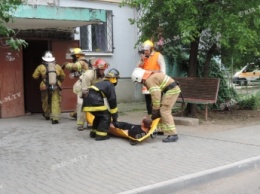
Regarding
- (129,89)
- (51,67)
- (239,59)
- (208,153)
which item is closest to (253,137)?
(208,153)

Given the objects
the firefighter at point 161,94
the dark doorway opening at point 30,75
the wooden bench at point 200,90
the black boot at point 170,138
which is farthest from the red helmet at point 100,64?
the dark doorway opening at point 30,75

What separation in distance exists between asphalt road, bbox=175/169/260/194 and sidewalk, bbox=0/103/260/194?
10cm

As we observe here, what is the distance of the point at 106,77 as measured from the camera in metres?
8.05

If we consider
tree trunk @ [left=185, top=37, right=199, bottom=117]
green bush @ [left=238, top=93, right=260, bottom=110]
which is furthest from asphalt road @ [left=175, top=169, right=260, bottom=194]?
green bush @ [left=238, top=93, right=260, bottom=110]

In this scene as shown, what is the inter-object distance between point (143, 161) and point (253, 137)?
3.04 meters

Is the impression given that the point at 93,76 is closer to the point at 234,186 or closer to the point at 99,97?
the point at 99,97

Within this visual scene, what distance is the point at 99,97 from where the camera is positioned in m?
7.86

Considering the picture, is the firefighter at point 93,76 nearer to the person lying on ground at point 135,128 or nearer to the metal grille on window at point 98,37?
the person lying on ground at point 135,128

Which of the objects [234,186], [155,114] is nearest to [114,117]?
[155,114]

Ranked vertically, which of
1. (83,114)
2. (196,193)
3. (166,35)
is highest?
(166,35)

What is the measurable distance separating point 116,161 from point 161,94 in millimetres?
1956

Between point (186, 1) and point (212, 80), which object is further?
point (212, 80)

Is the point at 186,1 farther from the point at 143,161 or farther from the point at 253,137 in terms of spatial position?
the point at 143,161

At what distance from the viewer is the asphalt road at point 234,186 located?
5406 mm
